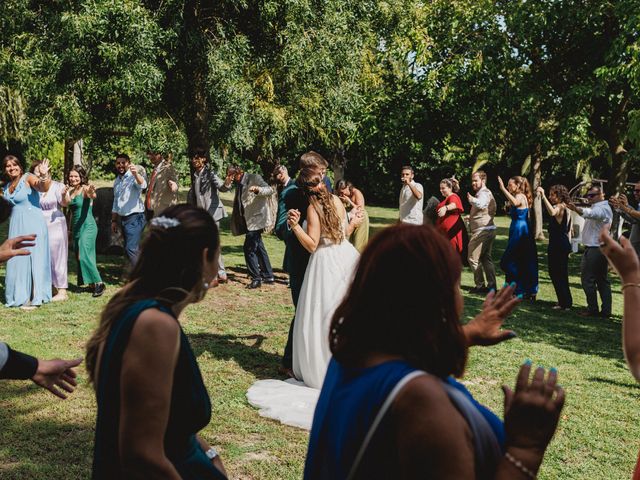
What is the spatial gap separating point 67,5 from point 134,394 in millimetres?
9774

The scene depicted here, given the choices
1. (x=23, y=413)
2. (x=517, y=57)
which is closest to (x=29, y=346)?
(x=23, y=413)

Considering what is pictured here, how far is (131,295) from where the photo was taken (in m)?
2.07

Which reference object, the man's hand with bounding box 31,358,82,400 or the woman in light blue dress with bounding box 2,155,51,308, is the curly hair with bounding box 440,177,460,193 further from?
the man's hand with bounding box 31,358,82,400

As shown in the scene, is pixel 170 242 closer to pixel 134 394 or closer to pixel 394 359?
pixel 134 394

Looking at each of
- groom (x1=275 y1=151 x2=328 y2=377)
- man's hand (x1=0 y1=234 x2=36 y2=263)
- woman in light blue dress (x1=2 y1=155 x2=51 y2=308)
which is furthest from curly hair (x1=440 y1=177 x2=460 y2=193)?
man's hand (x1=0 y1=234 x2=36 y2=263)

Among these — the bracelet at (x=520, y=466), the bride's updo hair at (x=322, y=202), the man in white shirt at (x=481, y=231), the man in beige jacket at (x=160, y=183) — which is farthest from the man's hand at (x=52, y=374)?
the man in white shirt at (x=481, y=231)

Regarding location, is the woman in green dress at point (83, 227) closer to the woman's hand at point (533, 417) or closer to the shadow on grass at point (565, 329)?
the shadow on grass at point (565, 329)

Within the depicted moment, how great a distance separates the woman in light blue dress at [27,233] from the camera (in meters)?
9.04

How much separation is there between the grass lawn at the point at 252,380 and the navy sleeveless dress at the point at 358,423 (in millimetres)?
2815

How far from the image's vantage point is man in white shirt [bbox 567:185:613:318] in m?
9.98

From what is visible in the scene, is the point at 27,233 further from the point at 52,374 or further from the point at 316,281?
the point at 52,374

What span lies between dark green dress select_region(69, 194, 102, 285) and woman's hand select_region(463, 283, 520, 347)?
860 cm

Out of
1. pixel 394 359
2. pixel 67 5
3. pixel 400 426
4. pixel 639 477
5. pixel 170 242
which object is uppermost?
pixel 67 5

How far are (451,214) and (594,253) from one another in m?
2.59
